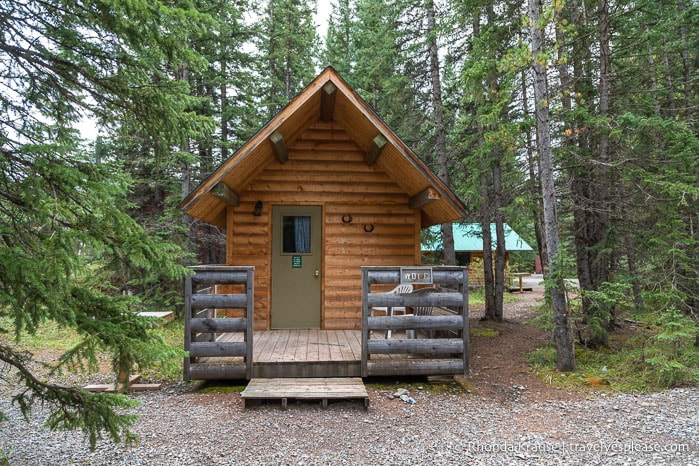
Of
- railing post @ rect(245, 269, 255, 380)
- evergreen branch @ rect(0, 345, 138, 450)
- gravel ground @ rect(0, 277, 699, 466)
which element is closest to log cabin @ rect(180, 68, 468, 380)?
railing post @ rect(245, 269, 255, 380)

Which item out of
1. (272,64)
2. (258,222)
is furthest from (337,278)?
(272,64)

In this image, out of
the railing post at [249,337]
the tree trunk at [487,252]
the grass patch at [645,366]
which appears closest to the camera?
the railing post at [249,337]

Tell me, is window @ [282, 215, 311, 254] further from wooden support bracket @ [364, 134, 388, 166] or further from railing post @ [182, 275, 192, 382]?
railing post @ [182, 275, 192, 382]

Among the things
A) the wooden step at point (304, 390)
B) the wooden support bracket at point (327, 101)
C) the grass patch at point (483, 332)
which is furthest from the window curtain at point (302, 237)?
the grass patch at point (483, 332)

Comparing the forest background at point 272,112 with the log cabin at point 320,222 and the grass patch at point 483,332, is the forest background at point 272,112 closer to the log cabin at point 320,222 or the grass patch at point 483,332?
the grass patch at point 483,332

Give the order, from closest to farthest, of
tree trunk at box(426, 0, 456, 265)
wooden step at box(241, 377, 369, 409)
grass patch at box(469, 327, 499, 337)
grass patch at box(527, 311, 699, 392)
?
wooden step at box(241, 377, 369, 409)
grass patch at box(527, 311, 699, 392)
grass patch at box(469, 327, 499, 337)
tree trunk at box(426, 0, 456, 265)

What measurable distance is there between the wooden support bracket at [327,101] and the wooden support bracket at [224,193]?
7.11 feet

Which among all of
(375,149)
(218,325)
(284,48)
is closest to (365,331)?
(218,325)

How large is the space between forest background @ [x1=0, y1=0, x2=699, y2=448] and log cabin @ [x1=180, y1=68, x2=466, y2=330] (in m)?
1.69

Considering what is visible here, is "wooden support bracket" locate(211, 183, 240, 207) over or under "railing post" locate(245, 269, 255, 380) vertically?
over

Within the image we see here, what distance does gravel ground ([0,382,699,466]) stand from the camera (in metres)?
3.60

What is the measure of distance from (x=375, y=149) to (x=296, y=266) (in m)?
2.62

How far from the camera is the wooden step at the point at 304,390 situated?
4652mm

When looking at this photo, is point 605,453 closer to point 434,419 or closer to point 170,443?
point 434,419
